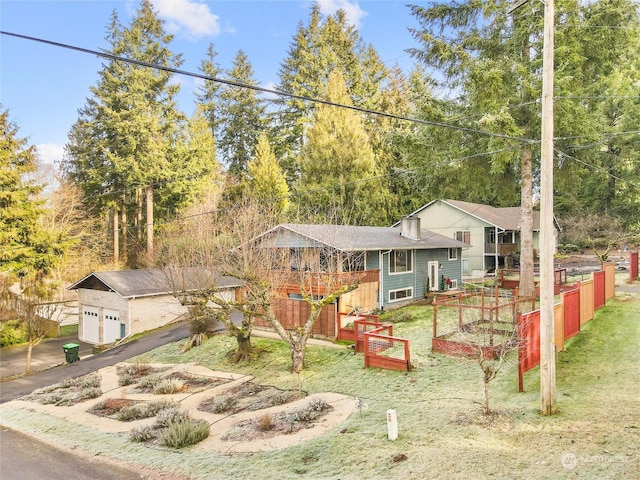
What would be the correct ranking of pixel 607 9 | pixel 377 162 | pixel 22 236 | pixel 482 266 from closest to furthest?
pixel 607 9 < pixel 22 236 < pixel 482 266 < pixel 377 162

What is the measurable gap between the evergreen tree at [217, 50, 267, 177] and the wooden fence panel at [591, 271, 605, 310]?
119 ft

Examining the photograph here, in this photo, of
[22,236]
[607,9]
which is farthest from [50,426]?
[607,9]

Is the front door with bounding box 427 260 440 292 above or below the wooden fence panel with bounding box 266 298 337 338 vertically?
above

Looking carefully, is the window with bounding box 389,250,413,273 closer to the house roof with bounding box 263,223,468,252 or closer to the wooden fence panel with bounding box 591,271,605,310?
the house roof with bounding box 263,223,468,252

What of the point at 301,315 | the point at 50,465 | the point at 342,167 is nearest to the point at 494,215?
the point at 342,167

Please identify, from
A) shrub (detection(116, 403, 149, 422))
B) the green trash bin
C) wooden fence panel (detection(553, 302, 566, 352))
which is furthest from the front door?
the green trash bin

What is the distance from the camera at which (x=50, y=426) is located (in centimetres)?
1127

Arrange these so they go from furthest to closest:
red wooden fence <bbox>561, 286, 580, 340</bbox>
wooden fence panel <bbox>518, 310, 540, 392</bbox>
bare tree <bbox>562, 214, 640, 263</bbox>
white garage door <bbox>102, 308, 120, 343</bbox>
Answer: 1. bare tree <bbox>562, 214, 640, 263</bbox>
2. white garage door <bbox>102, 308, 120, 343</bbox>
3. red wooden fence <bbox>561, 286, 580, 340</bbox>
4. wooden fence panel <bbox>518, 310, 540, 392</bbox>

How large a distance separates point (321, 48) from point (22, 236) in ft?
104

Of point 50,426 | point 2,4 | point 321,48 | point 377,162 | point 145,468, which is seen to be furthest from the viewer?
point 321,48

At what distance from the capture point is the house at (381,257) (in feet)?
61.5

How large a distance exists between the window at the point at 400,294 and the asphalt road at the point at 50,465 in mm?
16161

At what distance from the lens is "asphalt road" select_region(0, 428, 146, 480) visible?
7996 mm

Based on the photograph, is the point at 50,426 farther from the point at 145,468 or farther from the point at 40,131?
the point at 40,131
